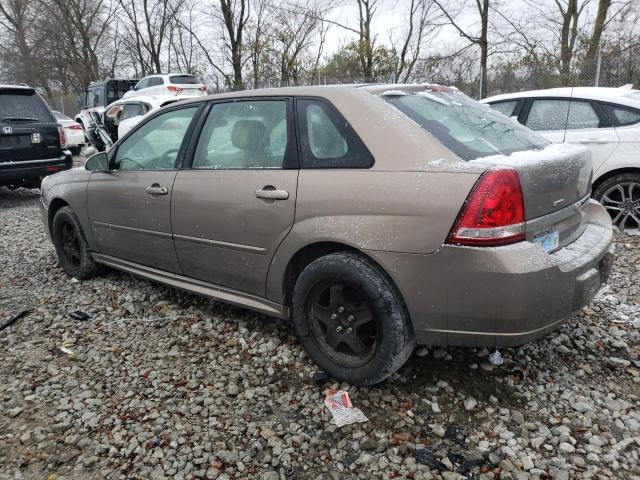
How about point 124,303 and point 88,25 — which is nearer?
point 124,303

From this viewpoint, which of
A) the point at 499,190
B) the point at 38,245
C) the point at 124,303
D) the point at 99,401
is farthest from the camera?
the point at 38,245

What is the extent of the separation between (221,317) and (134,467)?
1483mm

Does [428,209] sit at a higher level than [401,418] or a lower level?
higher

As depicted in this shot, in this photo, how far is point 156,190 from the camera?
3.37 meters


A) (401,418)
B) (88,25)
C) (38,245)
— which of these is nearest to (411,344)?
(401,418)

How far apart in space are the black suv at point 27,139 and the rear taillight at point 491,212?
7.79 m

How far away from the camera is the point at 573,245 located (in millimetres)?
2463

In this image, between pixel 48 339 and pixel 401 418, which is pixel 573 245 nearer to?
pixel 401 418

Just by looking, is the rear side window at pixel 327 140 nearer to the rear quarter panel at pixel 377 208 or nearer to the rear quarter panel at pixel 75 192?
the rear quarter panel at pixel 377 208

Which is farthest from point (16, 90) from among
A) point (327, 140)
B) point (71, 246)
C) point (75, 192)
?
point (327, 140)

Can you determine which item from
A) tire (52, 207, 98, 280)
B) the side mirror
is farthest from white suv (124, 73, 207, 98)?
the side mirror

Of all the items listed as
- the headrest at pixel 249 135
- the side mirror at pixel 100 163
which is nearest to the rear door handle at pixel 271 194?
the headrest at pixel 249 135

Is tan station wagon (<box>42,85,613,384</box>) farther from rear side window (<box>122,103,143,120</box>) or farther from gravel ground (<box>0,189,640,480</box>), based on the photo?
rear side window (<box>122,103,143,120</box>)

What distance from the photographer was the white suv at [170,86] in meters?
15.9
